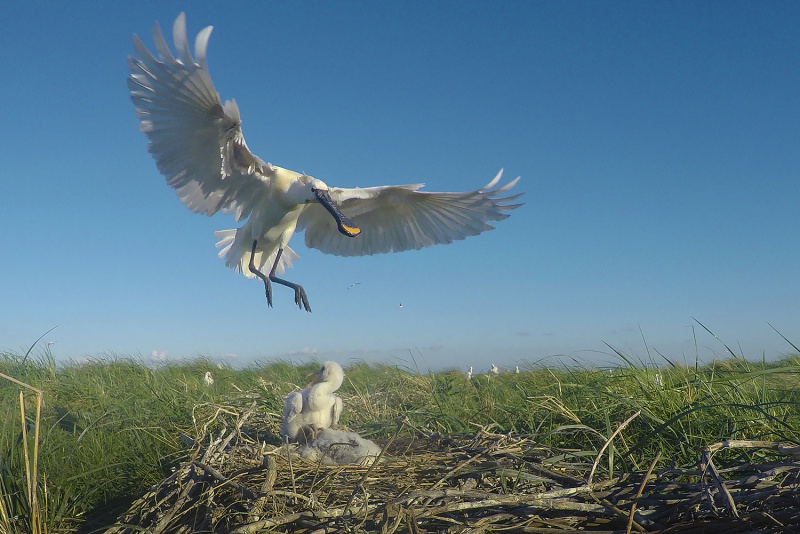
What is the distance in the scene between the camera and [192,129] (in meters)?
5.85

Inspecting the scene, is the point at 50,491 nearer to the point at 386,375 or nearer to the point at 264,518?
the point at 264,518

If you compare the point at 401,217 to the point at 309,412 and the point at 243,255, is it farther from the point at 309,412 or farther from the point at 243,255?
the point at 309,412

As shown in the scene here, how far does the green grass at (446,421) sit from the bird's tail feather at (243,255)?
252cm

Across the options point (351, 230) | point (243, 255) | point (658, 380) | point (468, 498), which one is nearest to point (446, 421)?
point (658, 380)

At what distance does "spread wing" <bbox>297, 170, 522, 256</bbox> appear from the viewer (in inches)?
273

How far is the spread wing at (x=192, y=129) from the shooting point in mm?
4934

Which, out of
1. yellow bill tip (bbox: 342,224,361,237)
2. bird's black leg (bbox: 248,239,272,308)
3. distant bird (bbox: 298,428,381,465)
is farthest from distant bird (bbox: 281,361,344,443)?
bird's black leg (bbox: 248,239,272,308)

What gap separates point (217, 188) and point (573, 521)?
552 cm

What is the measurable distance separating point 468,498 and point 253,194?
5155 mm

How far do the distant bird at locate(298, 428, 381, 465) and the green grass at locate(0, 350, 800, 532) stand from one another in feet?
1.20

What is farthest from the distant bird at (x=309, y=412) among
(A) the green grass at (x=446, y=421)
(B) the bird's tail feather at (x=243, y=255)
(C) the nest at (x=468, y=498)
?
(B) the bird's tail feather at (x=243, y=255)

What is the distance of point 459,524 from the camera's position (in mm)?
2398

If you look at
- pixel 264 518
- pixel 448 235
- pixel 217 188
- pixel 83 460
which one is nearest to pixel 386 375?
pixel 448 235

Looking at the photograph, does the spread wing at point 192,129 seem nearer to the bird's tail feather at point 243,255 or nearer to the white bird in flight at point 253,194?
the white bird in flight at point 253,194
